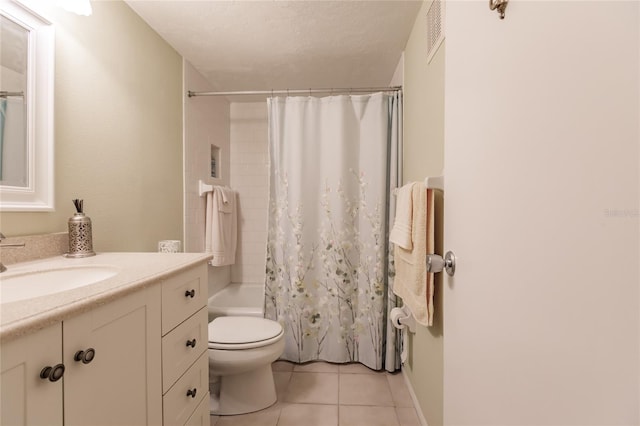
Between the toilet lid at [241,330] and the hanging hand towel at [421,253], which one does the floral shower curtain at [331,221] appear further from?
the hanging hand towel at [421,253]

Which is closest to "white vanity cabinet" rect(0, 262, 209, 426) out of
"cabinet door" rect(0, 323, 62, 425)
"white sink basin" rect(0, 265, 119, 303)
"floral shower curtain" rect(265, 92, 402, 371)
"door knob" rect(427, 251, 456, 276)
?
"cabinet door" rect(0, 323, 62, 425)

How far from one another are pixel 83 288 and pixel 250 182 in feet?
7.98

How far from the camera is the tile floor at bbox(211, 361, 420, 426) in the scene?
1.59 metres

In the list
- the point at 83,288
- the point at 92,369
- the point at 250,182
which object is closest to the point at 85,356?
the point at 92,369

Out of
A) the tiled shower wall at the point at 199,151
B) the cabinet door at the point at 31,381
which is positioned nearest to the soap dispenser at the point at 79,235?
the cabinet door at the point at 31,381

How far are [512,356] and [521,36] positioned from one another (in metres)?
0.53

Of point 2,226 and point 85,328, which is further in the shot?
point 2,226

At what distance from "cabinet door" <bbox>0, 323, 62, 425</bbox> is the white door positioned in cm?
83

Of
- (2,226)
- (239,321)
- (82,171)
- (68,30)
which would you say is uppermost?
(68,30)

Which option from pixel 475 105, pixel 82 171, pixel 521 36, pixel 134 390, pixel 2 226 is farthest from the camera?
pixel 82 171

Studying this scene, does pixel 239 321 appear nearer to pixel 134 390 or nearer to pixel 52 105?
pixel 134 390

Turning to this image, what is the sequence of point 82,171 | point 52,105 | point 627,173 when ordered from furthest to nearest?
1. point 82,171
2. point 52,105
3. point 627,173

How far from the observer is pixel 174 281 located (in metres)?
1.01

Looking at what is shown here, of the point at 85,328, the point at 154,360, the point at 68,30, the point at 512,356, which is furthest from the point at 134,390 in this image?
the point at 68,30
